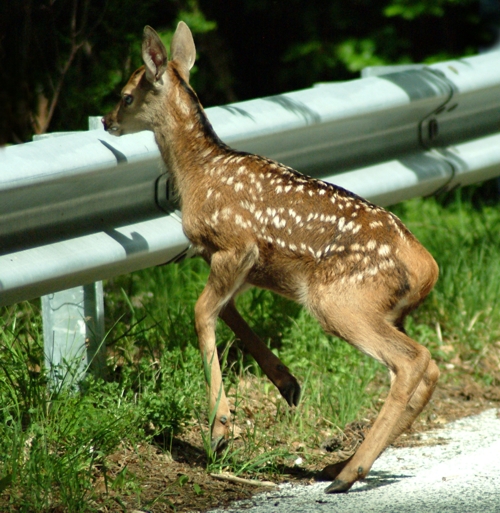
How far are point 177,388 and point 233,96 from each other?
16.0ft

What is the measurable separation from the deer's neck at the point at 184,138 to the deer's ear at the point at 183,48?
151 mm

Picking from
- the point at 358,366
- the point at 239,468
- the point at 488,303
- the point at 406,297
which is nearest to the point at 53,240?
the point at 239,468

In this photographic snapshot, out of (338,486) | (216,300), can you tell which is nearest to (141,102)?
(216,300)

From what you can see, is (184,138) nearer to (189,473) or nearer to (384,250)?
(384,250)

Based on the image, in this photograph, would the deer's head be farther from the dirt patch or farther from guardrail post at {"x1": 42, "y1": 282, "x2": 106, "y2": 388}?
the dirt patch

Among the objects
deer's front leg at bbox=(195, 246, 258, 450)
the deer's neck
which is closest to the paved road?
deer's front leg at bbox=(195, 246, 258, 450)

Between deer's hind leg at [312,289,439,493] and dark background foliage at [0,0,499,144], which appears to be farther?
dark background foliage at [0,0,499,144]

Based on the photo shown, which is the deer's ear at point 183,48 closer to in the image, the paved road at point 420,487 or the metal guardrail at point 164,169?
the metal guardrail at point 164,169

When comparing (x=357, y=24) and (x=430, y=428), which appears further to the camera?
(x=357, y=24)

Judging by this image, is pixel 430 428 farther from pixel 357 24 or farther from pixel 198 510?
pixel 357 24

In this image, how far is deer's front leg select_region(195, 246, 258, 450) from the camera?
4.52 meters

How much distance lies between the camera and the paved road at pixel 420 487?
3707 mm

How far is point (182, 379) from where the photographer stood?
4898mm

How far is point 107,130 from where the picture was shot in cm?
493
